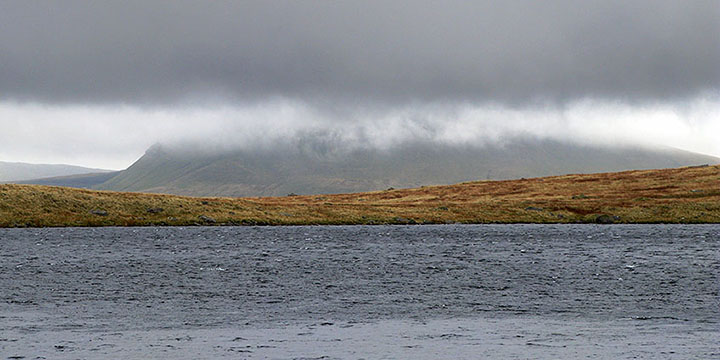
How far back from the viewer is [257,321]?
95.5 feet

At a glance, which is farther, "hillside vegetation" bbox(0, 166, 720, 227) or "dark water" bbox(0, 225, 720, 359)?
"hillside vegetation" bbox(0, 166, 720, 227)

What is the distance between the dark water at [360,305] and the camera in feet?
78.0

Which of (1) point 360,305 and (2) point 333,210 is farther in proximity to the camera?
(2) point 333,210

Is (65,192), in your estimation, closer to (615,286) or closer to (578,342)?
(615,286)

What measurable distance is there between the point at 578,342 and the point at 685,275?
25.4 meters

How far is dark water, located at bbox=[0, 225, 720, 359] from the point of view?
23781mm

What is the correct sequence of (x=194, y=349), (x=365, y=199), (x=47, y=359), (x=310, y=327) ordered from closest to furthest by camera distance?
(x=47, y=359)
(x=194, y=349)
(x=310, y=327)
(x=365, y=199)

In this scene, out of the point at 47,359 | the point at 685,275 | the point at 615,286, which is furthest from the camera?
the point at 685,275

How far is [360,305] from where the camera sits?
112ft

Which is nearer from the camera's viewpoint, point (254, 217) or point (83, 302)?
point (83, 302)

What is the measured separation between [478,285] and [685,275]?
13982 mm

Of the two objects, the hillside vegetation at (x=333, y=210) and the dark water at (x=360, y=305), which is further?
the hillside vegetation at (x=333, y=210)

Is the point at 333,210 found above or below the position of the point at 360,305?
above

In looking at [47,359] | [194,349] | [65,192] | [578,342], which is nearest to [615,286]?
[578,342]
